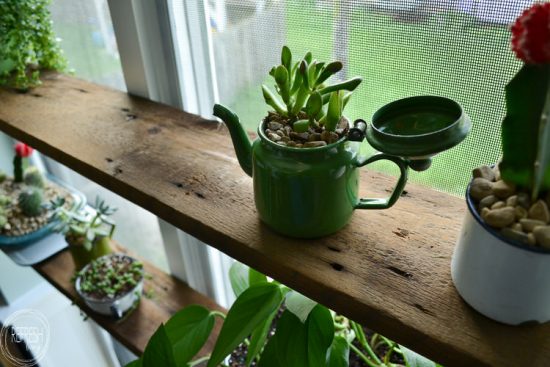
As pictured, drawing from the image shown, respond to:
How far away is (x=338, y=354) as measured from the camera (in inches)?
24.0

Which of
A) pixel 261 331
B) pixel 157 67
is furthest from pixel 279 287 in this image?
pixel 157 67

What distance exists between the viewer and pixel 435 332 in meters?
0.43

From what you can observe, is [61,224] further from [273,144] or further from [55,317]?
[273,144]

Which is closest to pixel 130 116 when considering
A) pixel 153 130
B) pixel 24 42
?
pixel 153 130

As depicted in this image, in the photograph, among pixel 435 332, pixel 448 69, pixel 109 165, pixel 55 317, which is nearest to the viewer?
pixel 435 332

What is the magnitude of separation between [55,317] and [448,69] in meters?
1.17

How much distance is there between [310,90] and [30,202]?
3.01 ft

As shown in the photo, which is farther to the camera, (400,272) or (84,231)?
(84,231)

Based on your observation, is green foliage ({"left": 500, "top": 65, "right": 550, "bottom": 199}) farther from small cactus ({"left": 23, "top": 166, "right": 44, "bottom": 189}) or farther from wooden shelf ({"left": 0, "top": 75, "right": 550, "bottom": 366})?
small cactus ({"left": 23, "top": 166, "right": 44, "bottom": 189})

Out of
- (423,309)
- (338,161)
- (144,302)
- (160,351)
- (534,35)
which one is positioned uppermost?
(534,35)

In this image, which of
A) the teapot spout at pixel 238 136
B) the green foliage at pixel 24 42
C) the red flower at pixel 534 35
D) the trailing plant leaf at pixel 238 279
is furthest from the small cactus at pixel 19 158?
the red flower at pixel 534 35

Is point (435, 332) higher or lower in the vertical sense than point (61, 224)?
higher

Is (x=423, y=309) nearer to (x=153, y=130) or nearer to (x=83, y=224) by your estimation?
(x=153, y=130)

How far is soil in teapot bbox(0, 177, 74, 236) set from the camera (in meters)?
1.10
